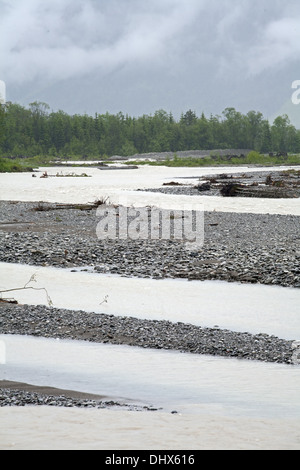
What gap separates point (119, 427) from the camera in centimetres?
660

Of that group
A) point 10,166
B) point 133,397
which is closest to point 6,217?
point 133,397

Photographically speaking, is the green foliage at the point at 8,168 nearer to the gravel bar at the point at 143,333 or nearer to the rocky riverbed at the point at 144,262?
the rocky riverbed at the point at 144,262

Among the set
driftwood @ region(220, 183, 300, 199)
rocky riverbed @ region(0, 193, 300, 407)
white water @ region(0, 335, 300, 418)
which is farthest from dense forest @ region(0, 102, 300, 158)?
white water @ region(0, 335, 300, 418)

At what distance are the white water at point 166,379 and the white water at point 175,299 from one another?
20 millimetres

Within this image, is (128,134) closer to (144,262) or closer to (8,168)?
(8,168)

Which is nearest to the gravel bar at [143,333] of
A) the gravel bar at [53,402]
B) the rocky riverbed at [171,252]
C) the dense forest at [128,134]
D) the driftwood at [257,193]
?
the gravel bar at [53,402]

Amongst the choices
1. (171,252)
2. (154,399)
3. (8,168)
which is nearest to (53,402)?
(154,399)

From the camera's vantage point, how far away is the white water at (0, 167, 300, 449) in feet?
21.0

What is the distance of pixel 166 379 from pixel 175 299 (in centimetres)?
516

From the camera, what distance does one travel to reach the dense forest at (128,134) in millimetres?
163125

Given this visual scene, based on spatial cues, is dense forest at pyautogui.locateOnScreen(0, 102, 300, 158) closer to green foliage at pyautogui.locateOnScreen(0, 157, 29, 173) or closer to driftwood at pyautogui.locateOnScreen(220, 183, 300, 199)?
green foliage at pyautogui.locateOnScreen(0, 157, 29, 173)

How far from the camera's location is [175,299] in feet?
44.5
